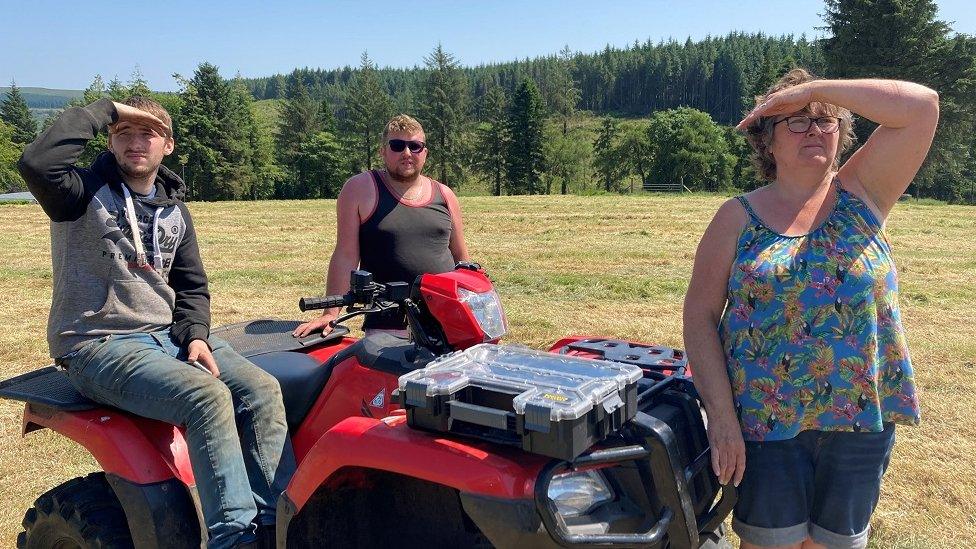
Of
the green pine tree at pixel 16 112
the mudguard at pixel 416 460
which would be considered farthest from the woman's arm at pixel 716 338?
the green pine tree at pixel 16 112

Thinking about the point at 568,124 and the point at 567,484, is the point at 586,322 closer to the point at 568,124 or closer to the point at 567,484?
the point at 567,484

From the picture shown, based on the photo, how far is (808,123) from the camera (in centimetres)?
215

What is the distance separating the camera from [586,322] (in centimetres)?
863

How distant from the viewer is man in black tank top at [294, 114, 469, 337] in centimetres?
372

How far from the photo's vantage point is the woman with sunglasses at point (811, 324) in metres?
2.09

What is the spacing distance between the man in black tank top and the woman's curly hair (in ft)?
5.89

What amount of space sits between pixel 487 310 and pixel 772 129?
3.53 ft

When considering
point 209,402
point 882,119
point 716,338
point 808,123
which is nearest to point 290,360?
point 209,402

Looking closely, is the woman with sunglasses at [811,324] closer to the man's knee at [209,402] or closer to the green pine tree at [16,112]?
the man's knee at [209,402]

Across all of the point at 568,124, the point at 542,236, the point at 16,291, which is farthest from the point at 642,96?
the point at 16,291

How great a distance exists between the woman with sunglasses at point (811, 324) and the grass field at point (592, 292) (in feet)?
6.46

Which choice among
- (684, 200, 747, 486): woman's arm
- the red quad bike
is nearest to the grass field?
the red quad bike

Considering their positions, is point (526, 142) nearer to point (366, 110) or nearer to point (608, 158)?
point (608, 158)

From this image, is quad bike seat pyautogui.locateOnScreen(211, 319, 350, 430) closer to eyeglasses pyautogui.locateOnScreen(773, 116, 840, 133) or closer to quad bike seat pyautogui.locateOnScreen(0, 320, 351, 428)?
quad bike seat pyautogui.locateOnScreen(0, 320, 351, 428)
